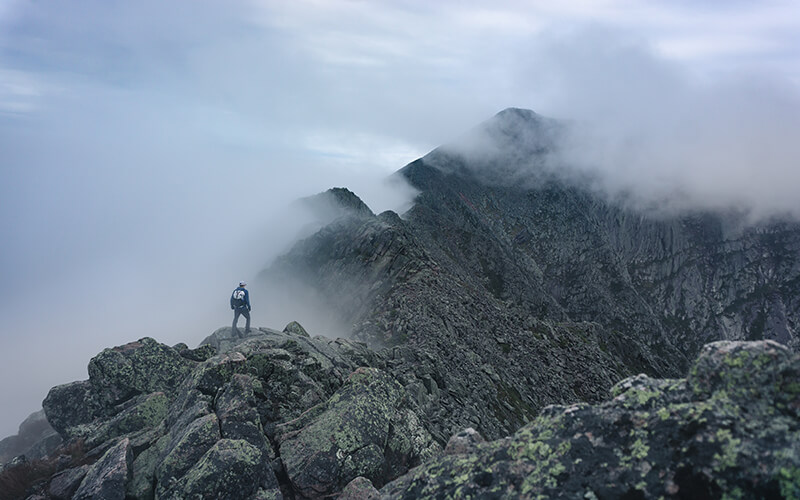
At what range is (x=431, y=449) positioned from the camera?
18.1 meters

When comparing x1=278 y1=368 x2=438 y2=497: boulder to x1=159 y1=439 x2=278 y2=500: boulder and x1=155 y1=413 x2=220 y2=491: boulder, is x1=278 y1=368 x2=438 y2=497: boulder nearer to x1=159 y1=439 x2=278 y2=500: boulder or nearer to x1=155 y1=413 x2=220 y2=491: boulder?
x1=159 y1=439 x2=278 y2=500: boulder

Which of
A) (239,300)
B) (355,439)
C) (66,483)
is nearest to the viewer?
(355,439)

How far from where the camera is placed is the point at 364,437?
1567 centimetres

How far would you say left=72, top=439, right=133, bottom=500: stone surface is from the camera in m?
13.5

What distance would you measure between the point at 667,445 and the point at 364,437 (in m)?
11.2

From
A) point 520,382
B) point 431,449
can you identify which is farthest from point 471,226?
point 431,449

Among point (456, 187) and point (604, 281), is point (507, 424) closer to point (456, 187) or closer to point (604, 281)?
point (456, 187)

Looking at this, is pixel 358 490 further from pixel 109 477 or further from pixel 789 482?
pixel 789 482

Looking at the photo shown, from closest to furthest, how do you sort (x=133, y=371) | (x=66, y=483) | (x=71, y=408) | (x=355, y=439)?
1. (x=355, y=439)
2. (x=66, y=483)
3. (x=71, y=408)
4. (x=133, y=371)

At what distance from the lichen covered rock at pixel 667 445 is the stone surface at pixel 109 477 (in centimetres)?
1057

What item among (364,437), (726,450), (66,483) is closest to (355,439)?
(364,437)

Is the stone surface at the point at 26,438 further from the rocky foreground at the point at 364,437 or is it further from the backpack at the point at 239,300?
the rocky foreground at the point at 364,437

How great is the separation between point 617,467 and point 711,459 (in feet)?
4.78

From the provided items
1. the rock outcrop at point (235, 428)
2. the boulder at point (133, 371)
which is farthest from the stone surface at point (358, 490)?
the boulder at point (133, 371)
